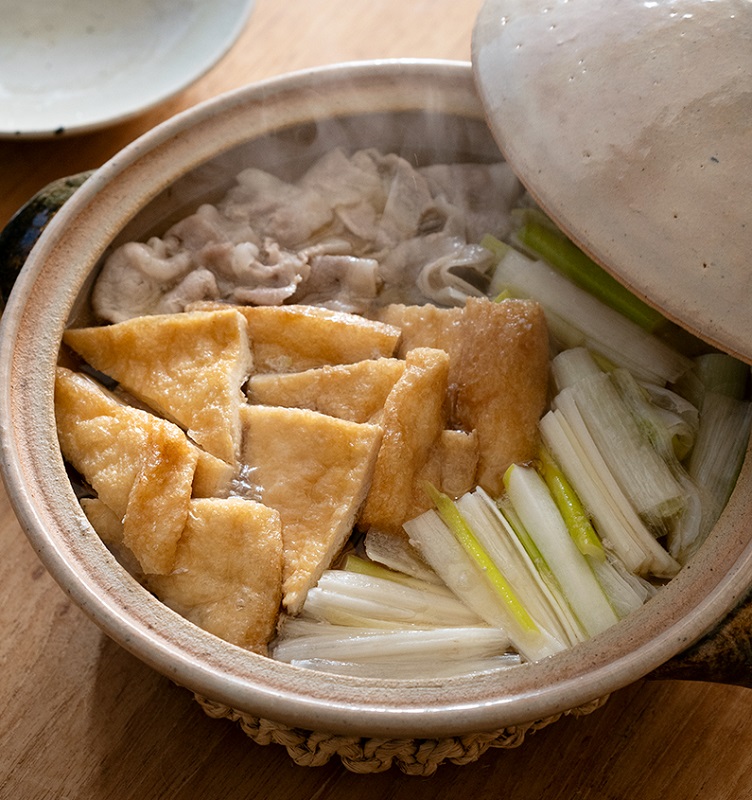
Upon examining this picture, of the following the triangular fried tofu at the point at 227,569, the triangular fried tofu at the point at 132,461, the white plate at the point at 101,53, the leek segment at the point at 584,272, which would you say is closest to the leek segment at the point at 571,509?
the leek segment at the point at 584,272

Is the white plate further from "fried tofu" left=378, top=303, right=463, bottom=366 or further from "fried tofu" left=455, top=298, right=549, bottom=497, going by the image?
"fried tofu" left=455, top=298, right=549, bottom=497

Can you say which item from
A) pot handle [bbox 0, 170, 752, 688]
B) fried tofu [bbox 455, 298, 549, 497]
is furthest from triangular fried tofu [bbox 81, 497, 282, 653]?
pot handle [bbox 0, 170, 752, 688]

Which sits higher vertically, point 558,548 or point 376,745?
point 558,548

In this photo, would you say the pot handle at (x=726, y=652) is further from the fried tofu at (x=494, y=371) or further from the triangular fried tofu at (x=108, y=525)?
the triangular fried tofu at (x=108, y=525)

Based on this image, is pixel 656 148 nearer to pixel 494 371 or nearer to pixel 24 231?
pixel 494 371

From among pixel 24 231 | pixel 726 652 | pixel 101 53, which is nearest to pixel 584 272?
pixel 726 652

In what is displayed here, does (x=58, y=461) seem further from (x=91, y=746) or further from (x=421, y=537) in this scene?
(x=421, y=537)

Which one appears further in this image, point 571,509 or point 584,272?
point 584,272
